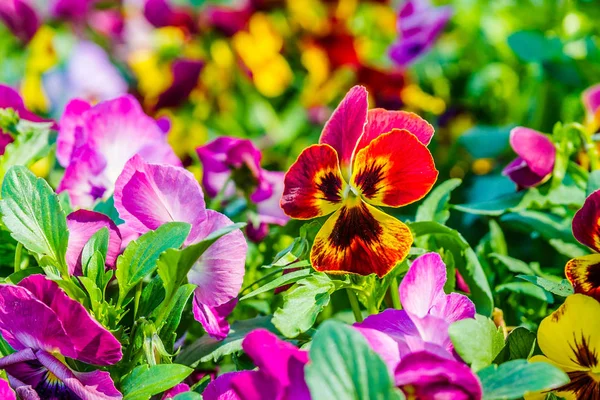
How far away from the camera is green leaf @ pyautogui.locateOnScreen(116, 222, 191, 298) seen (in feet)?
1.95

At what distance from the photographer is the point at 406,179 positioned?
2.06ft

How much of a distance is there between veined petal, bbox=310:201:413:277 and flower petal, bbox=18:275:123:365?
17 centimetres

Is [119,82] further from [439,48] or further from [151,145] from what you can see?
[151,145]

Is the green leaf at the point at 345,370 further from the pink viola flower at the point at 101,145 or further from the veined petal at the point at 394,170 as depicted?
the pink viola flower at the point at 101,145

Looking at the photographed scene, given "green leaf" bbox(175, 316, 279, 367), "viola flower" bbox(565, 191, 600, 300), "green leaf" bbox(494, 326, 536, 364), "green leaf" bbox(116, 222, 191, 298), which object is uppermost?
"green leaf" bbox(116, 222, 191, 298)

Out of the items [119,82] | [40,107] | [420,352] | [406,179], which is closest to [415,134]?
[406,179]

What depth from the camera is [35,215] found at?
64 cm

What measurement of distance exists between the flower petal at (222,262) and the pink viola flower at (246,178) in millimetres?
240

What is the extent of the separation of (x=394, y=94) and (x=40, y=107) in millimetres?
728

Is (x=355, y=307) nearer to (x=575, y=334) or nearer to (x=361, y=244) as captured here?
(x=361, y=244)

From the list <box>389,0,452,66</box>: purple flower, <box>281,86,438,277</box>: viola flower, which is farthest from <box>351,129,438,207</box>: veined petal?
<box>389,0,452,66</box>: purple flower

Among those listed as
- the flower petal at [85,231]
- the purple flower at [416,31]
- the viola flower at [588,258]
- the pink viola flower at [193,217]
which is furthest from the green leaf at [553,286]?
the purple flower at [416,31]

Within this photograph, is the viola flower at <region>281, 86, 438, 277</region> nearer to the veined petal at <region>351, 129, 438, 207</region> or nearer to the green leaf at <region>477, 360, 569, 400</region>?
the veined petal at <region>351, 129, 438, 207</region>

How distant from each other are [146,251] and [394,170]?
203 millimetres
